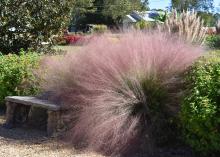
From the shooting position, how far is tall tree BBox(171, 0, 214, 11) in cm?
7431

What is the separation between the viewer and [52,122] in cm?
709

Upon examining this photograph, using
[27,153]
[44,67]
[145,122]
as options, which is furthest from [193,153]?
[44,67]

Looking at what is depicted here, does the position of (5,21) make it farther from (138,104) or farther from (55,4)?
(138,104)

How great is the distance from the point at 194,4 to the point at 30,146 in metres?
72.1

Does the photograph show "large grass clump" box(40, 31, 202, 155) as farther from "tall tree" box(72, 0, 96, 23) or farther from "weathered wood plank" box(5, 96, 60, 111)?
"tall tree" box(72, 0, 96, 23)

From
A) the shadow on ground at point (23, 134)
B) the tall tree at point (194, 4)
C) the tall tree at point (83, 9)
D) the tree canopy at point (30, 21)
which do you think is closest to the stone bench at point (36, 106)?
the shadow on ground at point (23, 134)

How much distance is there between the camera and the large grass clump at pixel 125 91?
20.6 ft

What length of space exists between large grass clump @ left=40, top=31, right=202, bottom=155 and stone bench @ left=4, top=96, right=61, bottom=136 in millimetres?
176

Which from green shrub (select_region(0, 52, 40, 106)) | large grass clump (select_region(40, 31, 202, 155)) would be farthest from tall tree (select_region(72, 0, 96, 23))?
large grass clump (select_region(40, 31, 202, 155))

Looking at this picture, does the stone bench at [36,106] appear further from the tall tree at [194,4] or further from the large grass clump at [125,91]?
the tall tree at [194,4]

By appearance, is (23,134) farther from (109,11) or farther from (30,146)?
(109,11)

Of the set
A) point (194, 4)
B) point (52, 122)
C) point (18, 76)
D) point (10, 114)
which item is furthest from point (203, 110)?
point (194, 4)

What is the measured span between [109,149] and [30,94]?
2757 millimetres

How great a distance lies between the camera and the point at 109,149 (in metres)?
6.28
